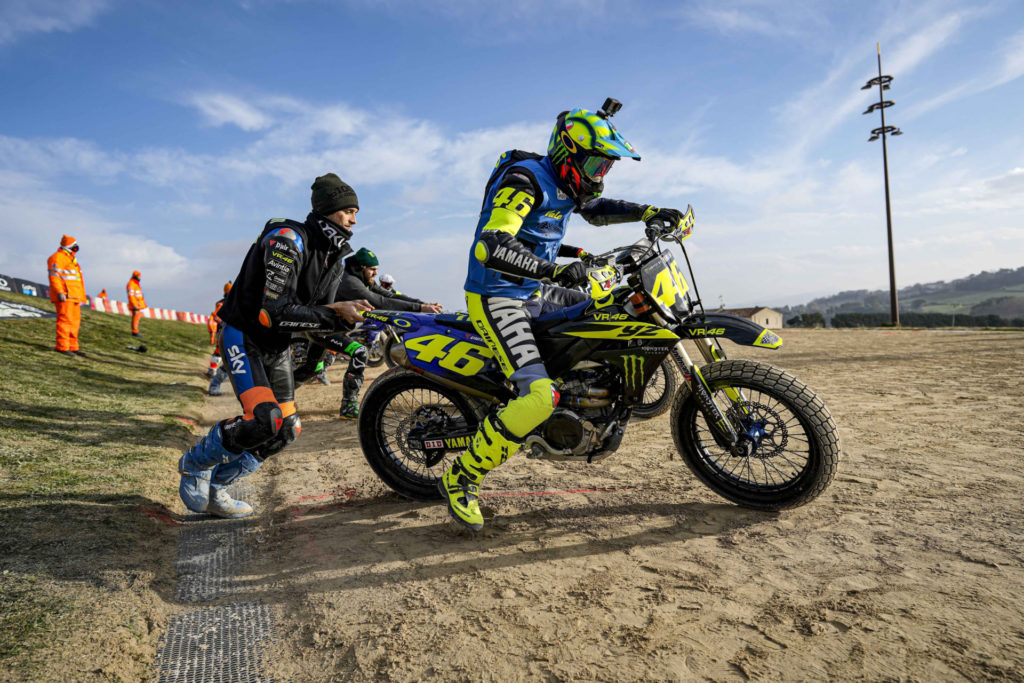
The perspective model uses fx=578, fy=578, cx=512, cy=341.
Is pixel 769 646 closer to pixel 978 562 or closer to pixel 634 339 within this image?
pixel 978 562

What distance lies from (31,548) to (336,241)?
243 centimetres

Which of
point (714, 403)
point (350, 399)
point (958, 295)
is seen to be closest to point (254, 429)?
A: point (714, 403)

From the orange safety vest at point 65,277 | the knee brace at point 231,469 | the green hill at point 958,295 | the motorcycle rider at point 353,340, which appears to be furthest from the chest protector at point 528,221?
the green hill at point 958,295

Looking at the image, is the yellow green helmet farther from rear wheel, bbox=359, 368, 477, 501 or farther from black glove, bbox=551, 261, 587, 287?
rear wheel, bbox=359, 368, 477, 501

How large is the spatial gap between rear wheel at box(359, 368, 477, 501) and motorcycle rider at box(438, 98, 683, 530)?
20.6 inches

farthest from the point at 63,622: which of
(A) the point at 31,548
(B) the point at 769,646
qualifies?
(B) the point at 769,646

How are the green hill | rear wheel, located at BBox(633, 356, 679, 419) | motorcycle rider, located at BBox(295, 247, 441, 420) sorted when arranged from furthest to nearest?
the green hill < motorcycle rider, located at BBox(295, 247, 441, 420) < rear wheel, located at BBox(633, 356, 679, 419)

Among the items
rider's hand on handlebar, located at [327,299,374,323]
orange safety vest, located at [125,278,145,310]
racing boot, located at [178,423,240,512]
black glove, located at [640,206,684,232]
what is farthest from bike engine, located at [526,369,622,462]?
orange safety vest, located at [125,278,145,310]

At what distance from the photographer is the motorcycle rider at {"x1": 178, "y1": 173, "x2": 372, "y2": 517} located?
3645 millimetres

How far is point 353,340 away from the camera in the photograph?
762cm

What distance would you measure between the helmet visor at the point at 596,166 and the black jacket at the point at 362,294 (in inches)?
156

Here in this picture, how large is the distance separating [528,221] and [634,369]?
3.84 ft

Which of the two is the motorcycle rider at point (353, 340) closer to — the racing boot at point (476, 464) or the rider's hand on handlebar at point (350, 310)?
the rider's hand on handlebar at point (350, 310)

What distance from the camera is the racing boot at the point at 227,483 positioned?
383 cm
